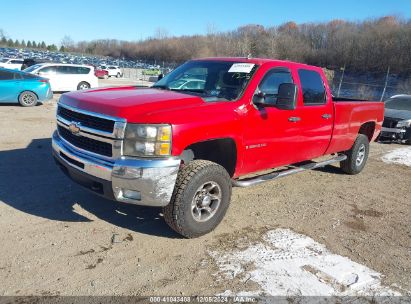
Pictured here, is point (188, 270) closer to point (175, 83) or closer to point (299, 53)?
point (175, 83)

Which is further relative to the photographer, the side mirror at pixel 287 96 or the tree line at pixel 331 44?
the tree line at pixel 331 44

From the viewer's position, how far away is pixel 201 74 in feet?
16.6

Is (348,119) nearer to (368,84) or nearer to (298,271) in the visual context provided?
(298,271)

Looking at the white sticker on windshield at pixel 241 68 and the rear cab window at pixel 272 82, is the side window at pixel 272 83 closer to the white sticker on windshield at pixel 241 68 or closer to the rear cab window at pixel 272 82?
the rear cab window at pixel 272 82

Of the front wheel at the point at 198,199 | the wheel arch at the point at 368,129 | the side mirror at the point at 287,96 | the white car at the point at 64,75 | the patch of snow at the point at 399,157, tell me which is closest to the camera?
the front wheel at the point at 198,199

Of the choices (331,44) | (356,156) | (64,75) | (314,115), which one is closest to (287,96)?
(314,115)

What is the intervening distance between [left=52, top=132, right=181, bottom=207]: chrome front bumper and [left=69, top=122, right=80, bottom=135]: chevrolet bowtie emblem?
1.03 feet

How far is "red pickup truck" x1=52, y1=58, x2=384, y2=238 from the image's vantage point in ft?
11.9

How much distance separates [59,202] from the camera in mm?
4910

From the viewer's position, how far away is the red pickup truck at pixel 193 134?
3633 mm

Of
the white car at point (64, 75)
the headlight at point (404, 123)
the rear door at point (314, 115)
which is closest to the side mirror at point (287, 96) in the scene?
the rear door at point (314, 115)

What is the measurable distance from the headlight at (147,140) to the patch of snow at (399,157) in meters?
6.84

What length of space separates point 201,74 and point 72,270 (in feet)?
9.38

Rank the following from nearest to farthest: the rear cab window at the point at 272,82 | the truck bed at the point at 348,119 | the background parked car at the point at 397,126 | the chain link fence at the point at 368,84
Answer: the rear cab window at the point at 272,82 → the truck bed at the point at 348,119 → the background parked car at the point at 397,126 → the chain link fence at the point at 368,84
